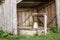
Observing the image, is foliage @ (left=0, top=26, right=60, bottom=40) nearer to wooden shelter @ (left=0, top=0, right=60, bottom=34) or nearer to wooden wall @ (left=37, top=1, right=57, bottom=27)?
wooden shelter @ (left=0, top=0, right=60, bottom=34)

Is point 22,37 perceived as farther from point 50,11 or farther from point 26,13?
point 26,13

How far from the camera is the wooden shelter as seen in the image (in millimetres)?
10602

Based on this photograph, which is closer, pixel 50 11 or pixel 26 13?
pixel 50 11

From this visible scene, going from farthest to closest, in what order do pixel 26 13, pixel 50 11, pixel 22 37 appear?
pixel 26 13, pixel 50 11, pixel 22 37

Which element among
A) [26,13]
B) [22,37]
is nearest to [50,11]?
[26,13]

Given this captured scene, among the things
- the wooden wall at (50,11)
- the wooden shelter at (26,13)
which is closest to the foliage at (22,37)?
the wooden shelter at (26,13)

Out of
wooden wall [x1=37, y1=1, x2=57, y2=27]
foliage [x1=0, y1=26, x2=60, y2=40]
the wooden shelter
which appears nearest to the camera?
foliage [x1=0, y1=26, x2=60, y2=40]

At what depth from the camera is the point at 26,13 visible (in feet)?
48.7

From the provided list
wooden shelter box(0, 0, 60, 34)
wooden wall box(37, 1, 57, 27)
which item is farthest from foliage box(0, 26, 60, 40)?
wooden wall box(37, 1, 57, 27)

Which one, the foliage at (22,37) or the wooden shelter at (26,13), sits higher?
the wooden shelter at (26,13)

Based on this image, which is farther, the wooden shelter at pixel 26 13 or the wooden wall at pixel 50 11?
the wooden wall at pixel 50 11

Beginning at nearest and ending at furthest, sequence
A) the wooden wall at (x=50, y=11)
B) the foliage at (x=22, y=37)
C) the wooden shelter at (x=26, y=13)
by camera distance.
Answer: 1. the foliage at (x=22, y=37)
2. the wooden shelter at (x=26, y=13)
3. the wooden wall at (x=50, y=11)

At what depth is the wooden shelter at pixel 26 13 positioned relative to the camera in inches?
417

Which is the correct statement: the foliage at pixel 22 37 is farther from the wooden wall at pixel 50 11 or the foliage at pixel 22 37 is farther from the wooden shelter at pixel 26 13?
the wooden wall at pixel 50 11
